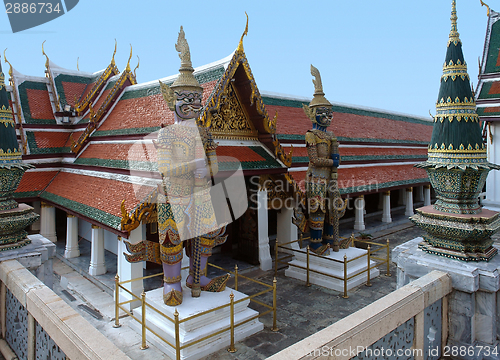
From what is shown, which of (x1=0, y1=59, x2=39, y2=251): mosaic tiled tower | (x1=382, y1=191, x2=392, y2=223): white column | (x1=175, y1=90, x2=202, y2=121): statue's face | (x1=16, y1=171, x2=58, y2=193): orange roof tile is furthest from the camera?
(x1=382, y1=191, x2=392, y2=223): white column

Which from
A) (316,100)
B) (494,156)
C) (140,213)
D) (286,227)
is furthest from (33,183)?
(494,156)

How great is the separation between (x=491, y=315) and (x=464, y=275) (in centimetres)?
53

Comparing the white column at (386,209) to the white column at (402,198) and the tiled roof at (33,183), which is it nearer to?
the white column at (402,198)

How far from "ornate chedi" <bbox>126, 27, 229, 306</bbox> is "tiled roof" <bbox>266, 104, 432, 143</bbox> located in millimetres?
7696

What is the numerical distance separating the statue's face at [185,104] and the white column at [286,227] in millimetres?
6477

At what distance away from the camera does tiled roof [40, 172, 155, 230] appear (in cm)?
835

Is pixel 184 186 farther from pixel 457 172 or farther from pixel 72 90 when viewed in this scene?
pixel 72 90

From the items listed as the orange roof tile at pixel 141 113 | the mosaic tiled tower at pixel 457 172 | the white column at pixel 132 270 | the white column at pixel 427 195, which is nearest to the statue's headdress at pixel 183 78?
the orange roof tile at pixel 141 113

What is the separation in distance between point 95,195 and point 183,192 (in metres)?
5.32

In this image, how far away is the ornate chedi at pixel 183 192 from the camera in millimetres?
5781

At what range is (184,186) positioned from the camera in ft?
19.3

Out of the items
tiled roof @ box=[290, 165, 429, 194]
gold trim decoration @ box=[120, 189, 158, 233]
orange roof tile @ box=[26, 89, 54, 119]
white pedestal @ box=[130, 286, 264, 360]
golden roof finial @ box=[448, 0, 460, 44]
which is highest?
orange roof tile @ box=[26, 89, 54, 119]

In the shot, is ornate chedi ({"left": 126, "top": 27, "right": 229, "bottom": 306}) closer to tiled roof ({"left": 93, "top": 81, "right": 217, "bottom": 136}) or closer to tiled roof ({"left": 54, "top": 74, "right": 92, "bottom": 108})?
tiled roof ({"left": 93, "top": 81, "right": 217, "bottom": 136})

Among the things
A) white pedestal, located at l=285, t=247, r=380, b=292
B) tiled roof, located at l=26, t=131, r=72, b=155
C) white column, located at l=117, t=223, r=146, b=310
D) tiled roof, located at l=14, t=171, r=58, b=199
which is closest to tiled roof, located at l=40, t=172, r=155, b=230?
tiled roof, located at l=14, t=171, r=58, b=199
